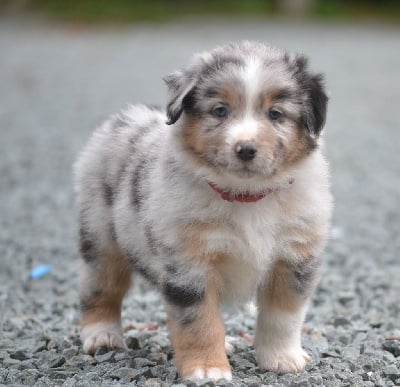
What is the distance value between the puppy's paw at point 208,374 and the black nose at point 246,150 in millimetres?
1144

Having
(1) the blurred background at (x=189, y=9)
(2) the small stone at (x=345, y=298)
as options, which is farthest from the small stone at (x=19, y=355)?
(1) the blurred background at (x=189, y=9)

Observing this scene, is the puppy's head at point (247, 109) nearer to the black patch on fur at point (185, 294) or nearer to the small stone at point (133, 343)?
the black patch on fur at point (185, 294)

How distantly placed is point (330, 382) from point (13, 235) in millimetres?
4850

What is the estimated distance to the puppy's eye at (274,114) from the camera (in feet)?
14.7

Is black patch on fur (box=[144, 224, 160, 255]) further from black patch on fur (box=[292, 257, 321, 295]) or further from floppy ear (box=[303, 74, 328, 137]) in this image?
floppy ear (box=[303, 74, 328, 137])

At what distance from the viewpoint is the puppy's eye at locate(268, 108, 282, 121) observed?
4.47 m

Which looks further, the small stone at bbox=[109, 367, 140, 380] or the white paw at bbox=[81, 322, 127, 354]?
the white paw at bbox=[81, 322, 127, 354]

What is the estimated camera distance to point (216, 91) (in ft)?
14.7

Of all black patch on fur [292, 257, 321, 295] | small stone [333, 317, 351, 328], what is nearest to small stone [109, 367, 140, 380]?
black patch on fur [292, 257, 321, 295]

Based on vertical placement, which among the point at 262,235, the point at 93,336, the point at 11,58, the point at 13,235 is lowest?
the point at 11,58

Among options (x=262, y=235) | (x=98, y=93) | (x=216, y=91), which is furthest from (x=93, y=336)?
(x=98, y=93)

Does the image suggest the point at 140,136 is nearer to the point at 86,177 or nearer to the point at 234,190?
the point at 86,177

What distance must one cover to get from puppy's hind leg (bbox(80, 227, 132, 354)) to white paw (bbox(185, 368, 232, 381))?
41.3 inches

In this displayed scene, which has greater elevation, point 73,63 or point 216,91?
point 216,91
